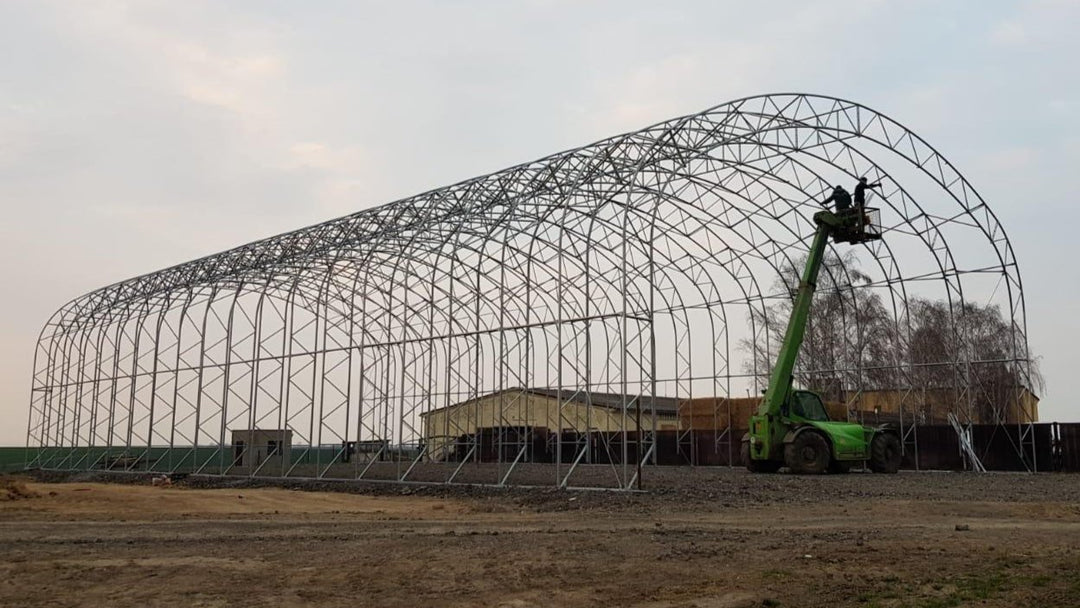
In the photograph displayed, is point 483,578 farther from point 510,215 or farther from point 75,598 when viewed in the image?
point 510,215

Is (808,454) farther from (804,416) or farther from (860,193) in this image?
(860,193)

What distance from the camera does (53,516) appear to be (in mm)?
18812

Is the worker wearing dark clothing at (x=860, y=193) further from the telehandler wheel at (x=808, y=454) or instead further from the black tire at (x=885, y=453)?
the black tire at (x=885, y=453)

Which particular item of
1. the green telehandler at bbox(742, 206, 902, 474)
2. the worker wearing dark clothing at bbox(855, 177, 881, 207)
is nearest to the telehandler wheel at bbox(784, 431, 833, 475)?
the green telehandler at bbox(742, 206, 902, 474)

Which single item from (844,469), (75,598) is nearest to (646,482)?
(844,469)

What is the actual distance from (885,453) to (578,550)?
58.5 feet

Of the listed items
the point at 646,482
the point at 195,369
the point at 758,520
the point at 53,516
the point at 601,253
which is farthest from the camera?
the point at 195,369

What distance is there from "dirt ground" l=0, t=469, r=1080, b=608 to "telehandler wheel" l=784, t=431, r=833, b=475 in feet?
11.3

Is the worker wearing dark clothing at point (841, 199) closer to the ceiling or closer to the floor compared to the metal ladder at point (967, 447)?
closer to the ceiling

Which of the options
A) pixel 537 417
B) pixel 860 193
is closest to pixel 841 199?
pixel 860 193

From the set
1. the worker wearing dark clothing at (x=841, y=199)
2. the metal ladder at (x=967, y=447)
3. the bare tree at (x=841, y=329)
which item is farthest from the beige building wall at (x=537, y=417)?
the worker wearing dark clothing at (x=841, y=199)

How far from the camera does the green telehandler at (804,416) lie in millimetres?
24219

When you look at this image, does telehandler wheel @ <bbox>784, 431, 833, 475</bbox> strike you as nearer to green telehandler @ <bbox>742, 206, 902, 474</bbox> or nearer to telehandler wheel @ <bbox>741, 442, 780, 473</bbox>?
green telehandler @ <bbox>742, 206, 902, 474</bbox>

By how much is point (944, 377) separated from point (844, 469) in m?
20.6
